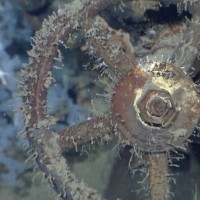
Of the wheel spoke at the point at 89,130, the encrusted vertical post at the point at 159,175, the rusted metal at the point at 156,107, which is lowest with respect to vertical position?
the encrusted vertical post at the point at 159,175

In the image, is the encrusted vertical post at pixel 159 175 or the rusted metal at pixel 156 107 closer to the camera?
the rusted metal at pixel 156 107

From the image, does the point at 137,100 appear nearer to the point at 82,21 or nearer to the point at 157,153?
the point at 157,153

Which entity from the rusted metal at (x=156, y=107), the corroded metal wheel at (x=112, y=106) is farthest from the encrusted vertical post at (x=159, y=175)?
the rusted metal at (x=156, y=107)

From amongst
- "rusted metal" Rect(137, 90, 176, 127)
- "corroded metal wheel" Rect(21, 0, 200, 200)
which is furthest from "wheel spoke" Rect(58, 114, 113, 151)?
"rusted metal" Rect(137, 90, 176, 127)

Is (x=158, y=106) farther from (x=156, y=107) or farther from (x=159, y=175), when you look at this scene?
(x=159, y=175)

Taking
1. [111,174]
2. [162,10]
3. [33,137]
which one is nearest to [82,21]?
[33,137]

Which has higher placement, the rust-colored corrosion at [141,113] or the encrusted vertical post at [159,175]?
the rust-colored corrosion at [141,113]

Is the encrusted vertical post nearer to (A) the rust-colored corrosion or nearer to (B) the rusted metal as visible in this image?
(A) the rust-colored corrosion

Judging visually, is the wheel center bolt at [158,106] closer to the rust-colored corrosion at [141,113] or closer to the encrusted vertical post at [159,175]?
the rust-colored corrosion at [141,113]
